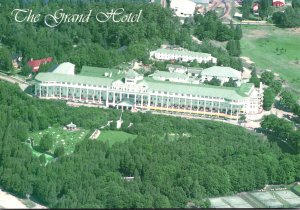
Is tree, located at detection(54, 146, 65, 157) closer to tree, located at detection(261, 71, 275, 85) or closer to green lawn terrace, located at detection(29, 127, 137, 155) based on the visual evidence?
green lawn terrace, located at detection(29, 127, 137, 155)

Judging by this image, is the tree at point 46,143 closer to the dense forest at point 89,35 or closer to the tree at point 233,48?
the dense forest at point 89,35

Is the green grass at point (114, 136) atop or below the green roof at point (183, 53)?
below

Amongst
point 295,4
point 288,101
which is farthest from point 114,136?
point 295,4

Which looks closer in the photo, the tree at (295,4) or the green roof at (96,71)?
the green roof at (96,71)

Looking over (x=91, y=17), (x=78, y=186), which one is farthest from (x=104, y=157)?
(x=91, y=17)

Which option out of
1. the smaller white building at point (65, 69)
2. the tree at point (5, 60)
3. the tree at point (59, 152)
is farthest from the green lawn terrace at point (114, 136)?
the tree at point (5, 60)

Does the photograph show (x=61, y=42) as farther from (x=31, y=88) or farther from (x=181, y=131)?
(x=181, y=131)
